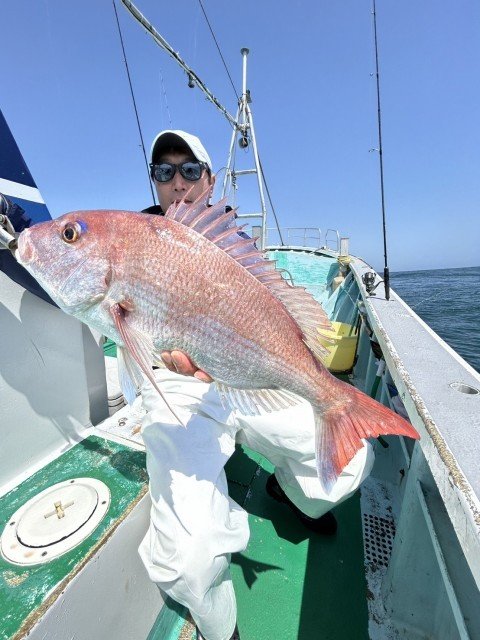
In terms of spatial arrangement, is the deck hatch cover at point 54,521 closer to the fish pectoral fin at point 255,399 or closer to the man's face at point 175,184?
the fish pectoral fin at point 255,399

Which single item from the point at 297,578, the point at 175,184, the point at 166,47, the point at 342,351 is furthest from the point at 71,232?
the point at 166,47

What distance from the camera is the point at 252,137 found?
880 cm

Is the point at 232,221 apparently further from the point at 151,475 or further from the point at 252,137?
the point at 252,137

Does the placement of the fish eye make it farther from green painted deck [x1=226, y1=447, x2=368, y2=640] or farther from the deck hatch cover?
green painted deck [x1=226, y1=447, x2=368, y2=640]

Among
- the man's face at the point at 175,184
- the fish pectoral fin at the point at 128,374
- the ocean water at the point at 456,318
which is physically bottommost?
the ocean water at the point at 456,318

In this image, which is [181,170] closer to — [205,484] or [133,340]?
[133,340]

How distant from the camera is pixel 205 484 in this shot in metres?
1.55

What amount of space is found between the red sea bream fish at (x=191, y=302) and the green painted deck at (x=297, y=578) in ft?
3.90

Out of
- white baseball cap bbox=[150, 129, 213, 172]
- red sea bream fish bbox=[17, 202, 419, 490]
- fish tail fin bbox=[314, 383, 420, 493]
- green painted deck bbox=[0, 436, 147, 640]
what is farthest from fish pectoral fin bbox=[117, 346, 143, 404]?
white baseball cap bbox=[150, 129, 213, 172]

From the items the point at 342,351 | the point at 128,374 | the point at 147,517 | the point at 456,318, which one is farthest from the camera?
the point at 456,318

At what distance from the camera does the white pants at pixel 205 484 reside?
4.63ft

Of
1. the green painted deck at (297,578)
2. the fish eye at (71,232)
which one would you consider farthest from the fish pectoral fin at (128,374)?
the green painted deck at (297,578)

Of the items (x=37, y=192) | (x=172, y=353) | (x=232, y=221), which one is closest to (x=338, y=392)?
(x=172, y=353)

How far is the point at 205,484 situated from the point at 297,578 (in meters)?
1.11
